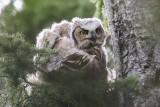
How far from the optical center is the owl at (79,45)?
5.13 meters

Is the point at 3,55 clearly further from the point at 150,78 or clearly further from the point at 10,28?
the point at 10,28

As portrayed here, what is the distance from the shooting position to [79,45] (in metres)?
5.38

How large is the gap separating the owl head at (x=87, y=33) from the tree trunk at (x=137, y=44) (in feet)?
0.60

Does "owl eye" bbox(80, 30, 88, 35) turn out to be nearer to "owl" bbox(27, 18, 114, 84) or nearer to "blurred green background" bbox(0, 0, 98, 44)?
"owl" bbox(27, 18, 114, 84)

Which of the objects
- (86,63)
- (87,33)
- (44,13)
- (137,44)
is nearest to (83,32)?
(87,33)

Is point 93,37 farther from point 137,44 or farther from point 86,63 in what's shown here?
point 137,44

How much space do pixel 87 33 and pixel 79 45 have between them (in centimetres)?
13

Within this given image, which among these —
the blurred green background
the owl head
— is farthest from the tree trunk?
the blurred green background

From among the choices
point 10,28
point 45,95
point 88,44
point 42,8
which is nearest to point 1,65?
point 45,95

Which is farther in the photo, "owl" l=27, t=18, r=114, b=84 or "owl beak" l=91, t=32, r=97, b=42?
"owl beak" l=91, t=32, r=97, b=42

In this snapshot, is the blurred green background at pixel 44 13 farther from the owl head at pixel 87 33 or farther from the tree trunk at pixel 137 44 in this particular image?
the tree trunk at pixel 137 44

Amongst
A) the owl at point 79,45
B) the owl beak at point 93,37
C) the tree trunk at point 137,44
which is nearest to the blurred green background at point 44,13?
the owl at point 79,45

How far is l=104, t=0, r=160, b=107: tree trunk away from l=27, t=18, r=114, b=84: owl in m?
0.22

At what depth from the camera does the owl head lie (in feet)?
17.5
